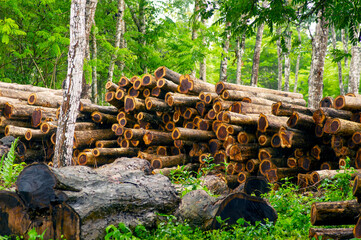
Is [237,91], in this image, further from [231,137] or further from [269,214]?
[269,214]

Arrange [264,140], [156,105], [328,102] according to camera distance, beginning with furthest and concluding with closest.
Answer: [156,105]
[328,102]
[264,140]

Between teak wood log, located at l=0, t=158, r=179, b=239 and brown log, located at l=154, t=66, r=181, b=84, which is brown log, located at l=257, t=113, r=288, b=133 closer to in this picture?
brown log, located at l=154, t=66, r=181, b=84

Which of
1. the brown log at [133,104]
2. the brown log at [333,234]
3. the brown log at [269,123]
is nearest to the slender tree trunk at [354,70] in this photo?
the brown log at [269,123]

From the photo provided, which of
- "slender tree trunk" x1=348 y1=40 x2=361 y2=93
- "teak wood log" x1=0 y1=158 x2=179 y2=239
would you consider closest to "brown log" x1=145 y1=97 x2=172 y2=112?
"teak wood log" x1=0 y1=158 x2=179 y2=239

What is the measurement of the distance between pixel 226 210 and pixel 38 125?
6.91 metres

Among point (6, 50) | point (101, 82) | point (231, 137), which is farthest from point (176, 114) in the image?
point (101, 82)

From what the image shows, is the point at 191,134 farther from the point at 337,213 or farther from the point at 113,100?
the point at 337,213

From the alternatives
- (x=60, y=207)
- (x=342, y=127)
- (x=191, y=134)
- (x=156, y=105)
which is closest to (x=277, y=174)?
(x=342, y=127)

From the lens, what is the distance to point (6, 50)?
15.9m

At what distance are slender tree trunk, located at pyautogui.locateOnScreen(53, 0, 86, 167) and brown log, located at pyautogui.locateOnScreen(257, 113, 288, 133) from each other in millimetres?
4365

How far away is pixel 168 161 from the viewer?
887 centimetres

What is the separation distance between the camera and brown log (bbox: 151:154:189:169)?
343 inches

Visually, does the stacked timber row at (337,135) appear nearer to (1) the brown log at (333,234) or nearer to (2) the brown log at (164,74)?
(1) the brown log at (333,234)

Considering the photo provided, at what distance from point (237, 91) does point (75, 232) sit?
21.9ft
